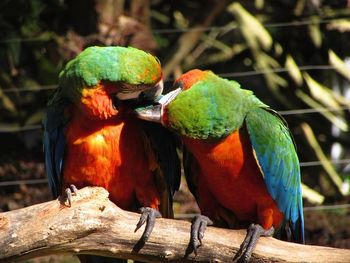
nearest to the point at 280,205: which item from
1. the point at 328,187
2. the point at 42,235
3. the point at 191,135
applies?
the point at 191,135

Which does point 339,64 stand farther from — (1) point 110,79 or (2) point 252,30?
(1) point 110,79

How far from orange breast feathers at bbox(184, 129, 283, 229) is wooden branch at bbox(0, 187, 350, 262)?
7.7 inches

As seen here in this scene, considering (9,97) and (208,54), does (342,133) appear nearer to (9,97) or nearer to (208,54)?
(208,54)

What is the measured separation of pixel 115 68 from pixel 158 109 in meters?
0.19

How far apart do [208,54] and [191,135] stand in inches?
112

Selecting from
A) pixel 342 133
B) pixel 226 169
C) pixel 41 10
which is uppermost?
pixel 41 10

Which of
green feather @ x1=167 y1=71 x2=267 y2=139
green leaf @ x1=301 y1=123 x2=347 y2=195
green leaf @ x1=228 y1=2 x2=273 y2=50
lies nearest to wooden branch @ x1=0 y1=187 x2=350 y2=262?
green feather @ x1=167 y1=71 x2=267 y2=139

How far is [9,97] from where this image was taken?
482cm

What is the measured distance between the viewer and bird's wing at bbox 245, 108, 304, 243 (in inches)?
103

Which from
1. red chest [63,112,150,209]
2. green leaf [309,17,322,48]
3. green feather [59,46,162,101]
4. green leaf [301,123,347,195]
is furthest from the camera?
green leaf [309,17,322,48]

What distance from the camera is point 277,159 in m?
2.67

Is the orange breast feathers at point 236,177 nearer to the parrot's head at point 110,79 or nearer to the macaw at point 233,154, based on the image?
the macaw at point 233,154

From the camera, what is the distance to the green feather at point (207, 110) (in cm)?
250

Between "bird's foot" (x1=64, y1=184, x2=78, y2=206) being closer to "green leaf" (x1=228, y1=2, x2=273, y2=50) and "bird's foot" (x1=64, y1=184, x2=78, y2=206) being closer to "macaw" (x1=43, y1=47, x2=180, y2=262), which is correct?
"macaw" (x1=43, y1=47, x2=180, y2=262)
